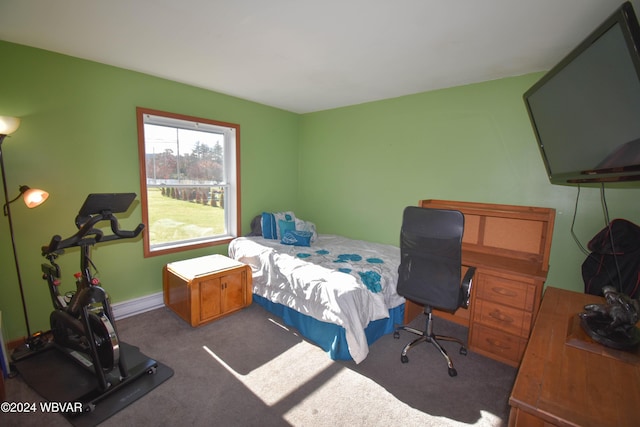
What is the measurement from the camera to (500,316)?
2326 mm

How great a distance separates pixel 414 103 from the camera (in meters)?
3.30

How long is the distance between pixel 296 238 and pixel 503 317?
7.38ft

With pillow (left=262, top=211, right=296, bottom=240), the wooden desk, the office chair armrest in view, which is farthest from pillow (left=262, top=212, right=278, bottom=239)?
the wooden desk

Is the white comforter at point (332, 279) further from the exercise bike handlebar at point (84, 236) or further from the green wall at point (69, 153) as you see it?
the exercise bike handlebar at point (84, 236)

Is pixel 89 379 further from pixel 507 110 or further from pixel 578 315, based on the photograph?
pixel 507 110

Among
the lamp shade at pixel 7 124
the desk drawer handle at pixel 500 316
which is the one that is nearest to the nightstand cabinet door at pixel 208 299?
the lamp shade at pixel 7 124

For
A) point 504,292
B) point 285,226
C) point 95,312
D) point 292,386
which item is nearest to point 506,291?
point 504,292

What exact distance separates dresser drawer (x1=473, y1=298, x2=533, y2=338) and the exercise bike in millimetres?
2701

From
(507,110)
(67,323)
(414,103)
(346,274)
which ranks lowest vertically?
(67,323)

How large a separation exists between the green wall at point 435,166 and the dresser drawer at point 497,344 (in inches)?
32.5

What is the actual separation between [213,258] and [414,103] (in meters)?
3.04

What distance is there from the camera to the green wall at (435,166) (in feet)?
8.36

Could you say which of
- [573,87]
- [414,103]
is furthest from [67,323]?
[414,103]

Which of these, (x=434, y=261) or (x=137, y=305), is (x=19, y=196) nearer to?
(x=137, y=305)
